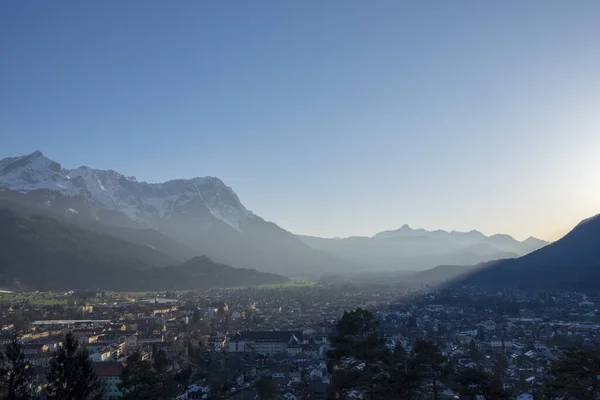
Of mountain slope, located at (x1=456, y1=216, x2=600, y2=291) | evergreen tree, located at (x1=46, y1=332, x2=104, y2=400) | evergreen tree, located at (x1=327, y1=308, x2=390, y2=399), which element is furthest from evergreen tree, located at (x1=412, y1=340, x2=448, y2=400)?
mountain slope, located at (x1=456, y1=216, x2=600, y2=291)

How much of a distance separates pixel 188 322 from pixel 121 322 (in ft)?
24.9

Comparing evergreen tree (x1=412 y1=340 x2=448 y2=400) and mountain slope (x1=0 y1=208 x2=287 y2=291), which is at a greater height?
mountain slope (x1=0 y1=208 x2=287 y2=291)

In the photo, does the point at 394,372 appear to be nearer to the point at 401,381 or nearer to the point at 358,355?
the point at 401,381

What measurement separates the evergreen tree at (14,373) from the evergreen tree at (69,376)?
28.8 inches

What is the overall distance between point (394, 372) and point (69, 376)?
7887 millimetres

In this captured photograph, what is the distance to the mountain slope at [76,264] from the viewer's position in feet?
346

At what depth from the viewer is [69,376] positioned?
41.1 ft

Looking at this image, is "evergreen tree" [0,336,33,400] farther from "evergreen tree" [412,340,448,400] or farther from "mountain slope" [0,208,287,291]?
"mountain slope" [0,208,287,291]

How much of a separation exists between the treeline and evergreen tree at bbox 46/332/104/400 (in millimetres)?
5949

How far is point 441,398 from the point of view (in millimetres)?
15781

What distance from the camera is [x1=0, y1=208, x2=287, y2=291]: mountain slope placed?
106 meters

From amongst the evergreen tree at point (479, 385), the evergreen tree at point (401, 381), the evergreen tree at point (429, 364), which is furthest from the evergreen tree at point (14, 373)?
the evergreen tree at point (479, 385)

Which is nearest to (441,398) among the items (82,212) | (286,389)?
(286,389)

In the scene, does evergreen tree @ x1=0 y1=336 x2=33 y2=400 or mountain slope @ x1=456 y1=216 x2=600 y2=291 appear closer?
evergreen tree @ x1=0 y1=336 x2=33 y2=400
